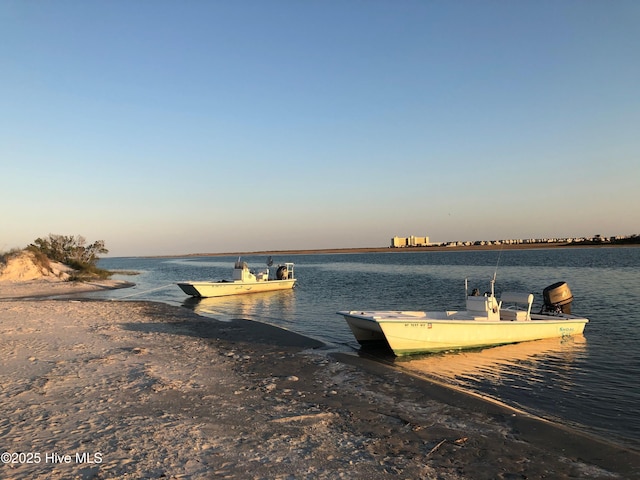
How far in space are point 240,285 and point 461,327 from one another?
23039 mm

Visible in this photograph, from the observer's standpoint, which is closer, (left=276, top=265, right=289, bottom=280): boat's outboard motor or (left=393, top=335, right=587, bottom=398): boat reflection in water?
(left=393, top=335, right=587, bottom=398): boat reflection in water

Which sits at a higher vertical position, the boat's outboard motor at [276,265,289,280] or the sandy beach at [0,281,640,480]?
the boat's outboard motor at [276,265,289,280]

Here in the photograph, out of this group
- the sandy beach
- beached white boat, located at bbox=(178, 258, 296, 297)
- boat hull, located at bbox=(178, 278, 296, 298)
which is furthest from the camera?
beached white boat, located at bbox=(178, 258, 296, 297)

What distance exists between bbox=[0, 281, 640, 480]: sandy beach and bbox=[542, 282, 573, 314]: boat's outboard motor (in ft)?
32.5

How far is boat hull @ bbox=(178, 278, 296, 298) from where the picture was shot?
31.2 metres

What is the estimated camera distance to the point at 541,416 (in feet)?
28.4

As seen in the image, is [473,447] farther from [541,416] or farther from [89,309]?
[89,309]

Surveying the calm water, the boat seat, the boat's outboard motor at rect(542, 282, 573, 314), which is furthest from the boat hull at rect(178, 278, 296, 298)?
the boat's outboard motor at rect(542, 282, 573, 314)

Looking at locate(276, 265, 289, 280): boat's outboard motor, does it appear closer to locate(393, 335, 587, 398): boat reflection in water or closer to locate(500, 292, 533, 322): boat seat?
locate(500, 292, 533, 322): boat seat

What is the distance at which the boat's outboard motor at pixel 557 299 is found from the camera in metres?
17.8

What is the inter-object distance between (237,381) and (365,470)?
488cm

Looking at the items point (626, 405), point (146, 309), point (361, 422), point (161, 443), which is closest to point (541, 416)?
point (626, 405)

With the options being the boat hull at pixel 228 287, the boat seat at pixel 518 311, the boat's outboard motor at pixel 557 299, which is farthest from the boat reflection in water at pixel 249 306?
the boat's outboard motor at pixel 557 299

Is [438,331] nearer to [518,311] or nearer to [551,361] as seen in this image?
[551,361]
